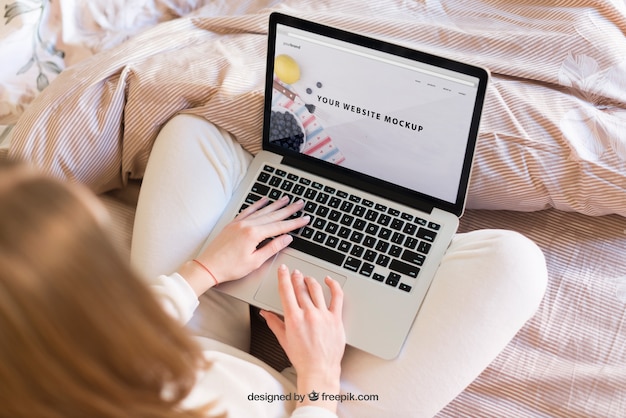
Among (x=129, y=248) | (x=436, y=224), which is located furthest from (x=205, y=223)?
(x=436, y=224)

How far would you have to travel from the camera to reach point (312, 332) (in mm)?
894

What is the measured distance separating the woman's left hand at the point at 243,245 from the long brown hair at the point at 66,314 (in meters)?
0.32

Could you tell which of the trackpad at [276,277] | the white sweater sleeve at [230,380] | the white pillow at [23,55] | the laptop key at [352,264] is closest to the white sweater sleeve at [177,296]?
the white sweater sleeve at [230,380]

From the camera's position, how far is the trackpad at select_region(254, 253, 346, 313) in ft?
3.18

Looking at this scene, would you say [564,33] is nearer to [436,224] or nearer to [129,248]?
[436,224]

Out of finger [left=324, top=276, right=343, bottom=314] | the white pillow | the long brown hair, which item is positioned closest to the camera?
the long brown hair

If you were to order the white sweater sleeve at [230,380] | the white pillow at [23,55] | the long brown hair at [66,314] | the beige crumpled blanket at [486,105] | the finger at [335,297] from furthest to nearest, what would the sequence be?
the white pillow at [23,55] < the beige crumpled blanket at [486,105] < the finger at [335,297] < the white sweater sleeve at [230,380] < the long brown hair at [66,314]

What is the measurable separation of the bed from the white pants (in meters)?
0.12

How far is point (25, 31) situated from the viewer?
1.28m

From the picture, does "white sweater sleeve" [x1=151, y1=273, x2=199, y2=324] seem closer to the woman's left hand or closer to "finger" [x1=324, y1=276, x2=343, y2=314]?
the woman's left hand

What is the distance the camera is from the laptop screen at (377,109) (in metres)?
0.92

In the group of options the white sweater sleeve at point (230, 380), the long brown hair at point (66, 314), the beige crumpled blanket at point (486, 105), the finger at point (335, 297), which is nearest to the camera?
the long brown hair at point (66, 314)

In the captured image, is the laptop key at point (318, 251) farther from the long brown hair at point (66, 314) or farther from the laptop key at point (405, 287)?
the long brown hair at point (66, 314)

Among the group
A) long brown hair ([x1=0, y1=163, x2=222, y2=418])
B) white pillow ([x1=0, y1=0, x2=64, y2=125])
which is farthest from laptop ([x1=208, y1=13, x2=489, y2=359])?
white pillow ([x1=0, y1=0, x2=64, y2=125])
